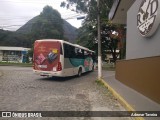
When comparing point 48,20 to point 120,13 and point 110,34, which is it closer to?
point 110,34

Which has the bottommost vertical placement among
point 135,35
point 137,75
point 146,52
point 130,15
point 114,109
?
point 114,109

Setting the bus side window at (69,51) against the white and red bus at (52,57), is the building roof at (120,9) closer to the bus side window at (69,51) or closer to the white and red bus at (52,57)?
the bus side window at (69,51)

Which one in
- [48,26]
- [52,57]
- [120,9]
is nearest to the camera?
[52,57]

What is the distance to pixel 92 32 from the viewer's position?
39.0m

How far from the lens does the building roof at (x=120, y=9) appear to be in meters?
16.9

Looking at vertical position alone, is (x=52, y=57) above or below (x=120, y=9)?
below

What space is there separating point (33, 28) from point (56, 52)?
1762 inches

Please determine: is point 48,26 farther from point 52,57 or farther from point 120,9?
point 52,57

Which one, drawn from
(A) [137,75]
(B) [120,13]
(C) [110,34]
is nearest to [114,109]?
(A) [137,75]

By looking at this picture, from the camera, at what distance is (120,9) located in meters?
18.6

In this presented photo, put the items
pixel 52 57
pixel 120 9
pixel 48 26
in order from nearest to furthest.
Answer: pixel 52 57
pixel 120 9
pixel 48 26

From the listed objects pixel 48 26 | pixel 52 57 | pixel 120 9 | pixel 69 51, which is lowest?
pixel 52 57

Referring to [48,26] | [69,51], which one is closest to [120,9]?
[69,51]

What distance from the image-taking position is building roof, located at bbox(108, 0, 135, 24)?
55.4 feet
